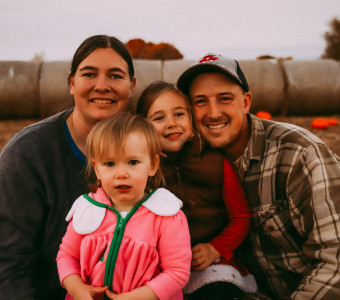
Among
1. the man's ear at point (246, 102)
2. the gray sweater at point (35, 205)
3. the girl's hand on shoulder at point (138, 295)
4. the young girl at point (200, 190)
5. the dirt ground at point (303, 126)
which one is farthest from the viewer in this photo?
the dirt ground at point (303, 126)

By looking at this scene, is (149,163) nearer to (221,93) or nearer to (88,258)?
(88,258)

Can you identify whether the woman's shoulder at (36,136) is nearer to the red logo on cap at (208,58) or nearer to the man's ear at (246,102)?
the red logo on cap at (208,58)

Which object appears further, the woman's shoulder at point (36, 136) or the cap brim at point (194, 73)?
the cap brim at point (194, 73)

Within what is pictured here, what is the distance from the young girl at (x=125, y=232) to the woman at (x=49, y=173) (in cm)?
28

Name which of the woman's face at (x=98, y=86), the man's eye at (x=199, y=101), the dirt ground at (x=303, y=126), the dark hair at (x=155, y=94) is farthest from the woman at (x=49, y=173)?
the dirt ground at (x=303, y=126)

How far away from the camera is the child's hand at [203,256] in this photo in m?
1.60

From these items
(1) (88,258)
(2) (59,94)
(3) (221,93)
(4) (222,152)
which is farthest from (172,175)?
(2) (59,94)

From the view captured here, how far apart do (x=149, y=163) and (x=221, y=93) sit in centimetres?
65

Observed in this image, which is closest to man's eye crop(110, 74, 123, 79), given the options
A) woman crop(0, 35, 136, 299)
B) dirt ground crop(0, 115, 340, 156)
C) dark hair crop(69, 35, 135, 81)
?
woman crop(0, 35, 136, 299)

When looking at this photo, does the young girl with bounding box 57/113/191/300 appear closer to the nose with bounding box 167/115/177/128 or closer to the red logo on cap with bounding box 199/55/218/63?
the nose with bounding box 167/115/177/128

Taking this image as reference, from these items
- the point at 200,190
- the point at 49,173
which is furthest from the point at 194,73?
the point at 49,173

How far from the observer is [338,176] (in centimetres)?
147

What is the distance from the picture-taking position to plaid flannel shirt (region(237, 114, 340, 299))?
142 cm

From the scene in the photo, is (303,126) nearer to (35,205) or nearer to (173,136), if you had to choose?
(173,136)
